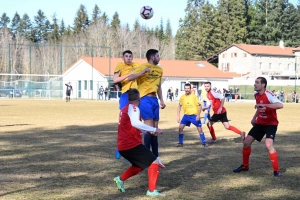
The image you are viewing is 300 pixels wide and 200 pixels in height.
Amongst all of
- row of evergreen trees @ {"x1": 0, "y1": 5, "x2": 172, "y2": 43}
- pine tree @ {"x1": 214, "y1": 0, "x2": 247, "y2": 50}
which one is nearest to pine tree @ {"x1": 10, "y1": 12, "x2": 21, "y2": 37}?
row of evergreen trees @ {"x1": 0, "y1": 5, "x2": 172, "y2": 43}

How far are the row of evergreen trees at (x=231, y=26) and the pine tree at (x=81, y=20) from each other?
22.8 meters

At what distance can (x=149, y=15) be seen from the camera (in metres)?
16.6

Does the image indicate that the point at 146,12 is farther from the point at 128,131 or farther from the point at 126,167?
the point at 128,131

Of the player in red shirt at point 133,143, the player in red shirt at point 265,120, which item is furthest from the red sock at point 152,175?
the player in red shirt at point 265,120

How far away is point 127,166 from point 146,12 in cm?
826

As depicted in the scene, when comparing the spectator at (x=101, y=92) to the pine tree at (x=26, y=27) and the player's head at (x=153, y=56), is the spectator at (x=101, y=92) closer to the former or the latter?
the player's head at (x=153, y=56)

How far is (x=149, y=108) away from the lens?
8.89m

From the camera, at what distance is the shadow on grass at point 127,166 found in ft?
23.7

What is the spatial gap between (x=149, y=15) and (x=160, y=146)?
5.57m

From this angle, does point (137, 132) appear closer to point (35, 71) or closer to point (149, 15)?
point (149, 15)

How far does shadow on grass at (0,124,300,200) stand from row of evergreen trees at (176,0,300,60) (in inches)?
3144

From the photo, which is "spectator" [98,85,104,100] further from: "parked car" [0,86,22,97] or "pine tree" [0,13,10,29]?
"pine tree" [0,13,10,29]

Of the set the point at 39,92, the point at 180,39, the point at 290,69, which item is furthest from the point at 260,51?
the point at 39,92

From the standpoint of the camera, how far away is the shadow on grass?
7227 millimetres
